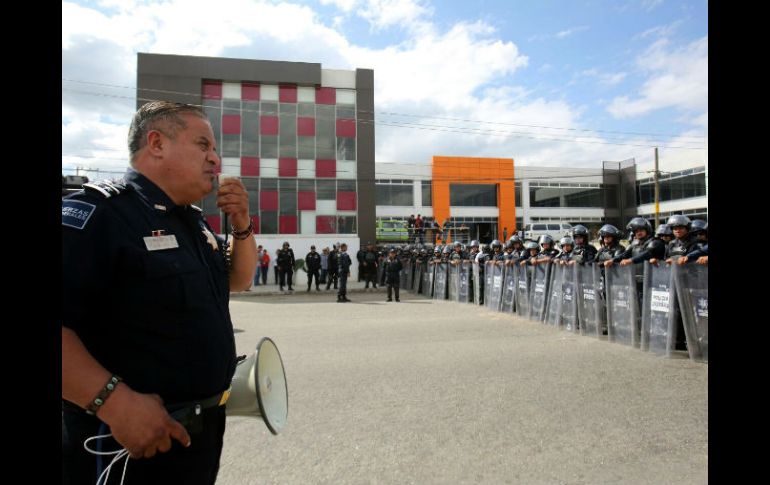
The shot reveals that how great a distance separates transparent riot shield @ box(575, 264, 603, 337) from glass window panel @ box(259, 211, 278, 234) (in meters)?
21.4

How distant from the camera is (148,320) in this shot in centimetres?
145

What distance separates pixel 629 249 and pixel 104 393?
9109 millimetres

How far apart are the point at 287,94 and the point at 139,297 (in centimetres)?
2925

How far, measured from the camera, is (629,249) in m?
8.72

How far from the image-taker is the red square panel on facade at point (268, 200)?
2785cm

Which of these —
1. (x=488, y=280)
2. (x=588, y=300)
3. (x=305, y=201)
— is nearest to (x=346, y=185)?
(x=305, y=201)

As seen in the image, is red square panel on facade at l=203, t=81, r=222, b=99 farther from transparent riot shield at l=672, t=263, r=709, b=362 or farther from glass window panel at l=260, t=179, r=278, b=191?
transparent riot shield at l=672, t=263, r=709, b=362

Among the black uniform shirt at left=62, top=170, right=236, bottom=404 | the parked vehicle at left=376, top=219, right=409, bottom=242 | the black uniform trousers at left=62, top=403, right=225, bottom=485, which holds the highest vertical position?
the parked vehicle at left=376, top=219, right=409, bottom=242

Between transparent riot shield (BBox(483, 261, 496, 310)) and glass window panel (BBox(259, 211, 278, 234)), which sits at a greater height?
glass window panel (BBox(259, 211, 278, 234))

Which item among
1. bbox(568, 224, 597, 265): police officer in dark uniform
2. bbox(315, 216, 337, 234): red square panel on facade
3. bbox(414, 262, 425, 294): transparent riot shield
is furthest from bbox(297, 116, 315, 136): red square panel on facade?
bbox(568, 224, 597, 265): police officer in dark uniform

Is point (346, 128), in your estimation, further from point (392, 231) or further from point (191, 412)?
point (191, 412)

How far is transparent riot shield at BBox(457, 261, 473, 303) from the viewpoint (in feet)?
48.5
